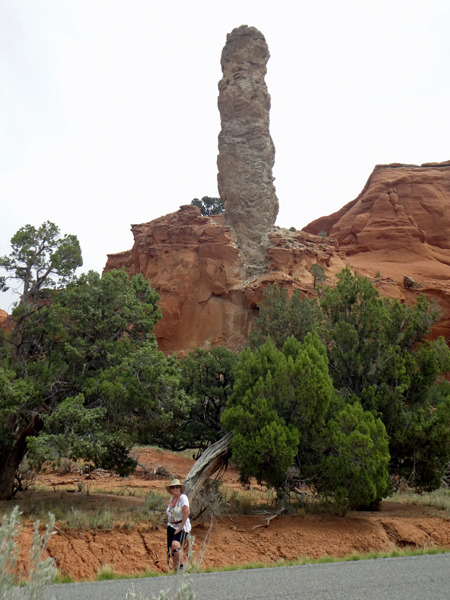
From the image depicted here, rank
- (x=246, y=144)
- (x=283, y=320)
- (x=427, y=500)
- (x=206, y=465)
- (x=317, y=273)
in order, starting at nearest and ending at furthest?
(x=206, y=465) → (x=427, y=500) → (x=283, y=320) → (x=317, y=273) → (x=246, y=144)

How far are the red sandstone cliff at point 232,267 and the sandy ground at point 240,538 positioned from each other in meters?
24.0

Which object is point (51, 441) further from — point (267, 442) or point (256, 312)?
point (256, 312)

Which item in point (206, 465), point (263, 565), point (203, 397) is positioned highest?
point (203, 397)

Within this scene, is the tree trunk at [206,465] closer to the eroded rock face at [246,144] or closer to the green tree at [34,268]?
the green tree at [34,268]

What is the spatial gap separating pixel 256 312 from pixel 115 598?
31.4 metres

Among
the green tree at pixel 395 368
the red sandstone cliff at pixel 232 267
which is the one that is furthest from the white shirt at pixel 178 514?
the red sandstone cliff at pixel 232 267

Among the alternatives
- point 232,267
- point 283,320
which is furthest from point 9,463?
point 232,267

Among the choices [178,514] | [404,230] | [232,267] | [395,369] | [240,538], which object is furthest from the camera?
[404,230]

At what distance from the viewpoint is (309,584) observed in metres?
6.83

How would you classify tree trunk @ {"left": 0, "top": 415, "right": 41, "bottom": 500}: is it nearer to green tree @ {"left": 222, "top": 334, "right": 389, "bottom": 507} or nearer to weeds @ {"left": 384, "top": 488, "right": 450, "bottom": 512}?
green tree @ {"left": 222, "top": 334, "right": 389, "bottom": 507}

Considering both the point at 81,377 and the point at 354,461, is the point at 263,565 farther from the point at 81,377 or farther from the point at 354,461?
the point at 81,377

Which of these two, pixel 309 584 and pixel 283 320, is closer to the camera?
pixel 309 584

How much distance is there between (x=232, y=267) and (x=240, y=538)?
29373 mm

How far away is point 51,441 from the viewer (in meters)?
10.2
